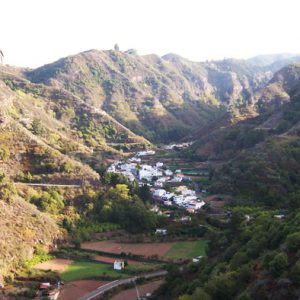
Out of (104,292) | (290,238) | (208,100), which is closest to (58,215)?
(104,292)

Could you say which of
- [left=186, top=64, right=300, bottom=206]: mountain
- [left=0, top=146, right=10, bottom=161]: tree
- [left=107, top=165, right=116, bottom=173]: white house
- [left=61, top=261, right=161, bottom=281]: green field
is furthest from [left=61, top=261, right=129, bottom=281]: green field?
[left=107, top=165, right=116, bottom=173]: white house

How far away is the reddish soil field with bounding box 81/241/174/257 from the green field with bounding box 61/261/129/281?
9.65ft

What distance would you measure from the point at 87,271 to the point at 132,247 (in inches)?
235

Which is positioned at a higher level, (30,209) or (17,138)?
(17,138)

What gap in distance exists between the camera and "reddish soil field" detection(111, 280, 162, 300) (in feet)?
99.2

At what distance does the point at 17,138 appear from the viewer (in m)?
53.5

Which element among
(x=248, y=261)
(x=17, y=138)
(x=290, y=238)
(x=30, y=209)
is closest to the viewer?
(x=290, y=238)

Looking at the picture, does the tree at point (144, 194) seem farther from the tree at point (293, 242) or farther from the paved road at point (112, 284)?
the tree at point (293, 242)

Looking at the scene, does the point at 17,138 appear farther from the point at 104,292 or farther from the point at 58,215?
the point at 104,292

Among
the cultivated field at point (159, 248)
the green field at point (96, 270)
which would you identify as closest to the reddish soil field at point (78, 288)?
the green field at point (96, 270)

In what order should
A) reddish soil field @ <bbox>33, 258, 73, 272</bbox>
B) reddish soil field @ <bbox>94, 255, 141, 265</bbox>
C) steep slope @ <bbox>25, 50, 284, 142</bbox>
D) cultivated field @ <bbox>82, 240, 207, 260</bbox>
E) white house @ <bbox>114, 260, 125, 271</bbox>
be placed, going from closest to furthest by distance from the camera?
white house @ <bbox>114, 260, 125, 271</bbox>
reddish soil field @ <bbox>33, 258, 73, 272</bbox>
reddish soil field @ <bbox>94, 255, 141, 265</bbox>
cultivated field @ <bbox>82, 240, 207, 260</bbox>
steep slope @ <bbox>25, 50, 284, 142</bbox>

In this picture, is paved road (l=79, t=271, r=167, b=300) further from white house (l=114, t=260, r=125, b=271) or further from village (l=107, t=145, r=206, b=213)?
village (l=107, t=145, r=206, b=213)

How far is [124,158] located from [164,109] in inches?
2105

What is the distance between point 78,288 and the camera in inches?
1258
